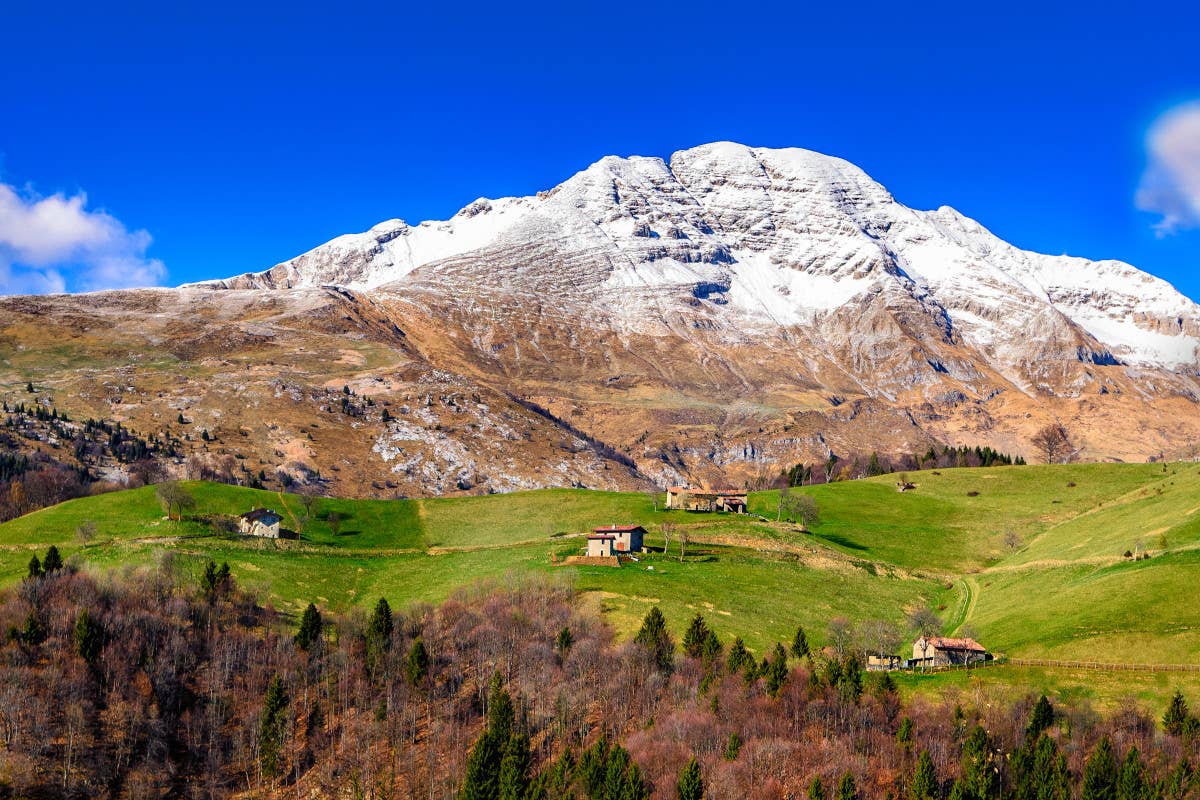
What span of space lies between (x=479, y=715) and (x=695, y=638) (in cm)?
2198

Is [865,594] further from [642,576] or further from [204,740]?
[204,740]

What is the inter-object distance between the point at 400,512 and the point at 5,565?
6378 cm

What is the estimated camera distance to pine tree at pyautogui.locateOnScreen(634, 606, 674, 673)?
306 ft

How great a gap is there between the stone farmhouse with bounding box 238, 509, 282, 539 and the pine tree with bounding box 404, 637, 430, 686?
48.2 meters

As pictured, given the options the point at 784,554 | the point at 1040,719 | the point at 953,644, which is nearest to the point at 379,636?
the point at 953,644

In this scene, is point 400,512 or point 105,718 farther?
point 400,512

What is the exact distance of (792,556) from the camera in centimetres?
13450

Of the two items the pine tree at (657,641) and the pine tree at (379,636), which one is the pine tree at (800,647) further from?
the pine tree at (379,636)

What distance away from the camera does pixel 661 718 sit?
8750 cm

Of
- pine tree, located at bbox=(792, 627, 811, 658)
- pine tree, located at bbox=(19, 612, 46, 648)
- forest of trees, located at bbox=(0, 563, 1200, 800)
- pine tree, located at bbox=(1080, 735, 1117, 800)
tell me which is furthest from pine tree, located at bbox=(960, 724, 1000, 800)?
pine tree, located at bbox=(19, 612, 46, 648)

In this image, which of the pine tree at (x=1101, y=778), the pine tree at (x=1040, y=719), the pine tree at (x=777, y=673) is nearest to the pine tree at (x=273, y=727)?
the pine tree at (x=777, y=673)

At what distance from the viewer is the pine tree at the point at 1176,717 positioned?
76188mm

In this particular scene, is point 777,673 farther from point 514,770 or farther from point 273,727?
point 273,727

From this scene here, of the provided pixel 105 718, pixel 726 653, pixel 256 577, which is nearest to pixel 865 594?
pixel 726 653
